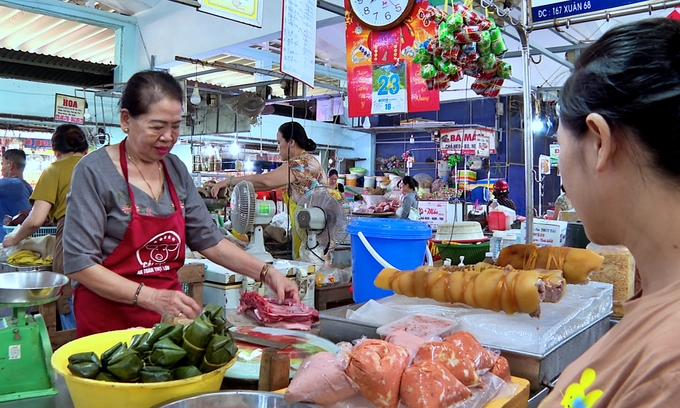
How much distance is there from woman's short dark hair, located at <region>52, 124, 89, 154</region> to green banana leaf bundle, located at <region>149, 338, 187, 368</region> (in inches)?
141

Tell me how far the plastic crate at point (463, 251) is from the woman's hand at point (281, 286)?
181 cm

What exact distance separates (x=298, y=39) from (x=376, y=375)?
2.96 m

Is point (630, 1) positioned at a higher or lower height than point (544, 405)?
higher

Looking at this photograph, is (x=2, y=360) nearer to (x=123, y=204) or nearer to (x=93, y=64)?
(x=123, y=204)

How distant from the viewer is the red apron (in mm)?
1894

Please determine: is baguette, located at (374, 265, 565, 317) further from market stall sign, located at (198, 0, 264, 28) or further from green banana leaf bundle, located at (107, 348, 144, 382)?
market stall sign, located at (198, 0, 264, 28)

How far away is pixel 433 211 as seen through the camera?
30.1ft

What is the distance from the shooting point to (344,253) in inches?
175

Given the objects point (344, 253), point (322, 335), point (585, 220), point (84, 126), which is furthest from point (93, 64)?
point (585, 220)

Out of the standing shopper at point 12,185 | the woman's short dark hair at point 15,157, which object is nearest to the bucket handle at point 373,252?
the standing shopper at point 12,185

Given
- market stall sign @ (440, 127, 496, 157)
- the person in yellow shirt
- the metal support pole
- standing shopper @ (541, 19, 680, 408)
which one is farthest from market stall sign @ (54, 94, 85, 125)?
standing shopper @ (541, 19, 680, 408)

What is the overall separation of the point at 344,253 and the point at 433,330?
2.85m

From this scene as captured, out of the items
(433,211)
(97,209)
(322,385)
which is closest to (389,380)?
(322,385)

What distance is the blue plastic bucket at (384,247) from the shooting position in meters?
2.44
